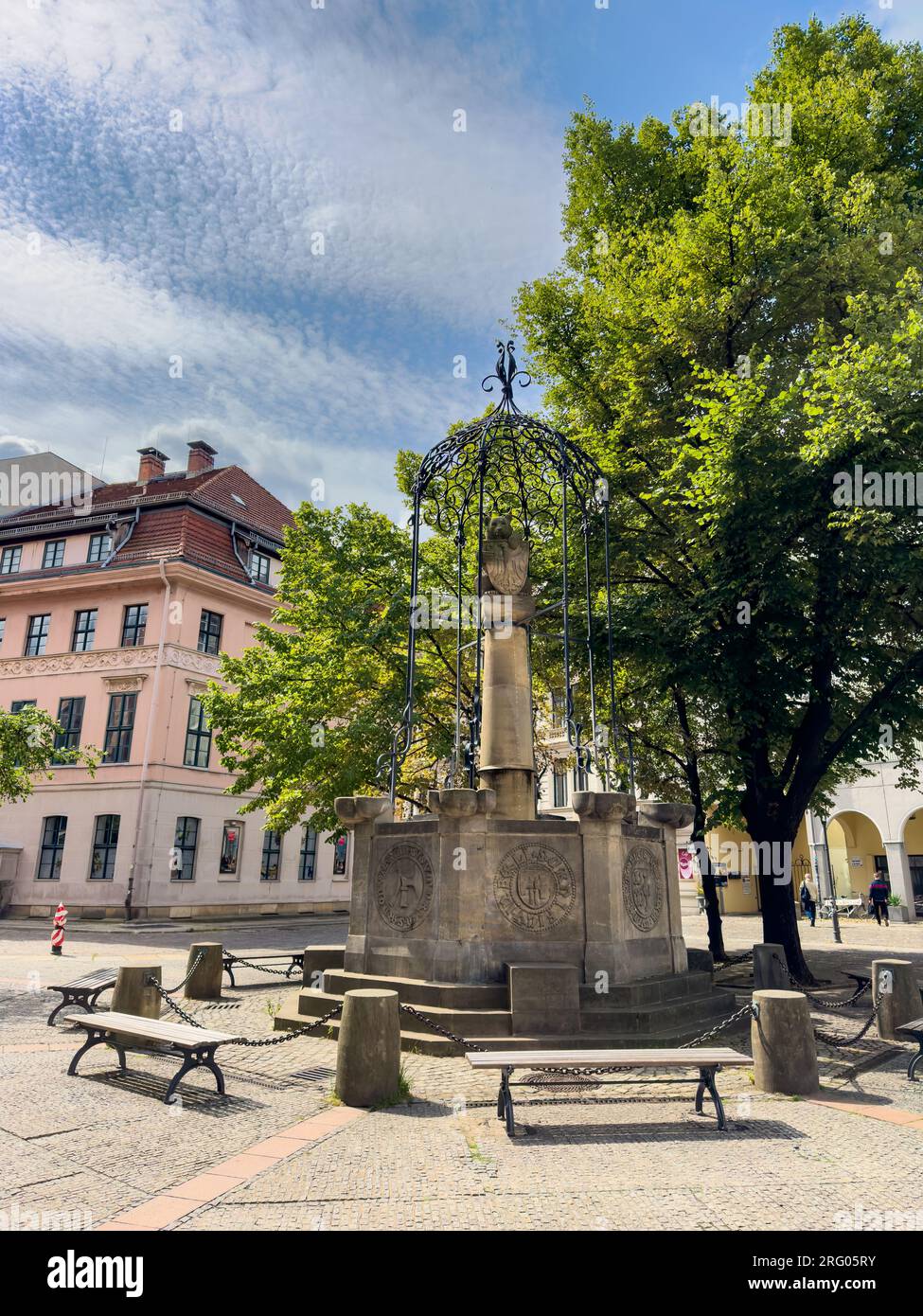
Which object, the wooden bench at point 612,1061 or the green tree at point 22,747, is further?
the green tree at point 22,747

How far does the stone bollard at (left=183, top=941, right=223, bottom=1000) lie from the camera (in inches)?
459

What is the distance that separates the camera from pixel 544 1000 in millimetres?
8164

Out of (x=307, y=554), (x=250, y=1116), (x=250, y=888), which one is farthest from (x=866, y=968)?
(x=250, y=888)

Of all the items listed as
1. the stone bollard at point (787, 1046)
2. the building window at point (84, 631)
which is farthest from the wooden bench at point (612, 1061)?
the building window at point (84, 631)

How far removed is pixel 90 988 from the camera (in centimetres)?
937

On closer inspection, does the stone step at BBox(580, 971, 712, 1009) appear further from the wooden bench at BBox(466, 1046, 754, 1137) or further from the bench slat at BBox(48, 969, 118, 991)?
the bench slat at BBox(48, 969, 118, 991)

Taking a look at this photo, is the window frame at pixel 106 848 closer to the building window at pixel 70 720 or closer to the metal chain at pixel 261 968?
the building window at pixel 70 720

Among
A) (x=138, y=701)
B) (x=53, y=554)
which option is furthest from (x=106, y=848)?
(x=53, y=554)

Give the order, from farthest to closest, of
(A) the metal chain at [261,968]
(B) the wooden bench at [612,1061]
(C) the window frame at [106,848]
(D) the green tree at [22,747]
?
(C) the window frame at [106,848], (D) the green tree at [22,747], (A) the metal chain at [261,968], (B) the wooden bench at [612,1061]

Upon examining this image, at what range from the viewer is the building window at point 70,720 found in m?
30.4

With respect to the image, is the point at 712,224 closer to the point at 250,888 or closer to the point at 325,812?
the point at 325,812

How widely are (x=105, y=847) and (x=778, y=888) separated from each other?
23.2 meters

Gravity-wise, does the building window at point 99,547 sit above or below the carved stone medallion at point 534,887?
above

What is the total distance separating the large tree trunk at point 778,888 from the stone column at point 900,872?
2083 centimetres
